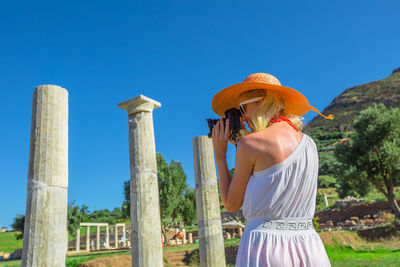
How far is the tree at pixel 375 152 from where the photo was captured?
22.0m

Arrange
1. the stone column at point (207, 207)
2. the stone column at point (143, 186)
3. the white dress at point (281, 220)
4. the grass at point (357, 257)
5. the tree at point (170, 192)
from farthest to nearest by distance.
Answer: the tree at point (170, 192)
the grass at point (357, 257)
the stone column at point (207, 207)
the stone column at point (143, 186)
the white dress at point (281, 220)

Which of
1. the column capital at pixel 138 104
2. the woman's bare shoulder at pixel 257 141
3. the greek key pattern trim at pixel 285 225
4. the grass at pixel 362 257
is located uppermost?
the column capital at pixel 138 104

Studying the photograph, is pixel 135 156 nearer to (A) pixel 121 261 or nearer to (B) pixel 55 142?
(B) pixel 55 142

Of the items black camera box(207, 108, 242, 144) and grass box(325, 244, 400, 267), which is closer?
black camera box(207, 108, 242, 144)

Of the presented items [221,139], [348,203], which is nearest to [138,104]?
[221,139]

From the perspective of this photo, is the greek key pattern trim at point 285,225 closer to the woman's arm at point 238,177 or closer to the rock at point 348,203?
the woman's arm at point 238,177

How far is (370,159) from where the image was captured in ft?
75.4

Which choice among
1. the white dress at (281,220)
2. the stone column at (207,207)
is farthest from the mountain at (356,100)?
the white dress at (281,220)

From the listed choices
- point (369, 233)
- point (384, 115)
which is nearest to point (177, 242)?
point (369, 233)

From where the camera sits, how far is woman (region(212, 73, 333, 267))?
1.96 metres

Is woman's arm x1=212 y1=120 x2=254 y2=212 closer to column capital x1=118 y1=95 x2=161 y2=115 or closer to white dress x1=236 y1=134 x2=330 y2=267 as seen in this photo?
white dress x1=236 y1=134 x2=330 y2=267

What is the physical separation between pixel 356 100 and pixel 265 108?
14510 cm

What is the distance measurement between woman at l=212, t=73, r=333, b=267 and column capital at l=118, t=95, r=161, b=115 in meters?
6.23

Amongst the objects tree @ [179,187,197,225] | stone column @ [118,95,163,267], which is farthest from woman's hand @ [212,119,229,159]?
tree @ [179,187,197,225]
